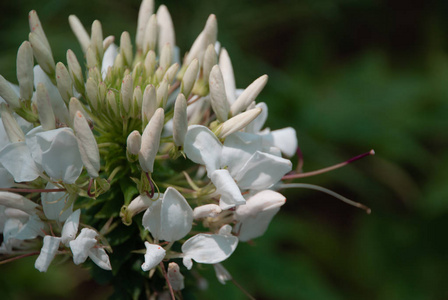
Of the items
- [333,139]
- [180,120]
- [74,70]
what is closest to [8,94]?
[74,70]

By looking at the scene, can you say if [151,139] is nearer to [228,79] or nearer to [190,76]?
[190,76]

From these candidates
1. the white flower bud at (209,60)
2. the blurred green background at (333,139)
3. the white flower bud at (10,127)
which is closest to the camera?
the white flower bud at (10,127)

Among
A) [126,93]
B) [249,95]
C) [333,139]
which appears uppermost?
[126,93]

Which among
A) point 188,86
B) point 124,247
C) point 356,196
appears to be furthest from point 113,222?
point 356,196

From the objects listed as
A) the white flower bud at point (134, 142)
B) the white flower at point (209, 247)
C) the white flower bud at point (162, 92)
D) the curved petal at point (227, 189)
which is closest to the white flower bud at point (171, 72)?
the white flower bud at point (162, 92)

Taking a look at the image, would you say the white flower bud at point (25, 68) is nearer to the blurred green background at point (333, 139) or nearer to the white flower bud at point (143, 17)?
the white flower bud at point (143, 17)

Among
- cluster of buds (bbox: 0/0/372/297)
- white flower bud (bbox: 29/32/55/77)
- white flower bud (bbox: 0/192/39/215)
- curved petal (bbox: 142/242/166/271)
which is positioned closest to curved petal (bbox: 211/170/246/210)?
cluster of buds (bbox: 0/0/372/297)

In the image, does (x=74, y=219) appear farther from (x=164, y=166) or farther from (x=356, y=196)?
(x=356, y=196)

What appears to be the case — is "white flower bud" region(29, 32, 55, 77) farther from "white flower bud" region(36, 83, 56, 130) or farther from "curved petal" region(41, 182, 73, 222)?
"curved petal" region(41, 182, 73, 222)
